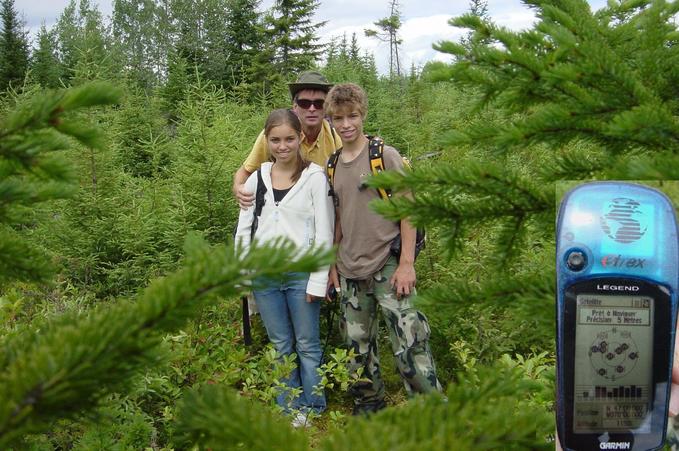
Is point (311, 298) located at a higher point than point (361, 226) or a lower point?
lower

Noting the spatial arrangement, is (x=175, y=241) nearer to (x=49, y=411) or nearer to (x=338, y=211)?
(x=338, y=211)

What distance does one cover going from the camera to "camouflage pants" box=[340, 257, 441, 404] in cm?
406

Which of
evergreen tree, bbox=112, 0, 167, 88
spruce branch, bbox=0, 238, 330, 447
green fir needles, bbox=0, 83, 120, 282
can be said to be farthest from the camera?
evergreen tree, bbox=112, 0, 167, 88

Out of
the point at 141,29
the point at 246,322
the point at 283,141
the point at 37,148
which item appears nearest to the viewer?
the point at 37,148

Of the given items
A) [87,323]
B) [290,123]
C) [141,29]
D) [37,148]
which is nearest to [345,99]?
[290,123]

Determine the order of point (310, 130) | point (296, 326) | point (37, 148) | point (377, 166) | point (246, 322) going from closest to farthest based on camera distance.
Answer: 1. point (37, 148)
2. point (377, 166)
3. point (296, 326)
4. point (246, 322)
5. point (310, 130)

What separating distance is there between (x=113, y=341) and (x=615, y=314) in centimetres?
90

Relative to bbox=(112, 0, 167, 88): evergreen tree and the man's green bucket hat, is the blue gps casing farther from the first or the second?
bbox=(112, 0, 167, 88): evergreen tree

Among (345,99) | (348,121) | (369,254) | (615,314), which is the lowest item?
(369,254)

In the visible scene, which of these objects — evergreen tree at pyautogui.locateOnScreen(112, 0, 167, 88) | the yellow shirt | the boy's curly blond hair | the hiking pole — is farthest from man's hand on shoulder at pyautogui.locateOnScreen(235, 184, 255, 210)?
evergreen tree at pyautogui.locateOnScreen(112, 0, 167, 88)

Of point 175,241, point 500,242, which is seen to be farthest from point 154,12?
point 500,242

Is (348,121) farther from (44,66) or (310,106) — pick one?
(44,66)

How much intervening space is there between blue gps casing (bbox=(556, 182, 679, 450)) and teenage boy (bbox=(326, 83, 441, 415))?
2850 mm

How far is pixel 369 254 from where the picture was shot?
405 cm
